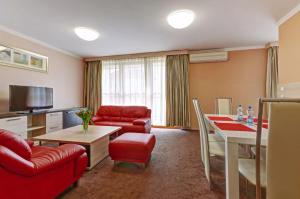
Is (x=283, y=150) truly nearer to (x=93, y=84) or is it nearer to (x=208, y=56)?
(x=208, y=56)

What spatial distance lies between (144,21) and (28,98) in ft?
10.0

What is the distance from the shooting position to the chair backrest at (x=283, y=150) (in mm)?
859

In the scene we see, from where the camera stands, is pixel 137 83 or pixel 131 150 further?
pixel 137 83

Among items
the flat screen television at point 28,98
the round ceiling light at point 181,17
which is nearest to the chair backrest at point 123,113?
the flat screen television at point 28,98

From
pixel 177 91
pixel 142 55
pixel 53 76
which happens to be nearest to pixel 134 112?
pixel 177 91

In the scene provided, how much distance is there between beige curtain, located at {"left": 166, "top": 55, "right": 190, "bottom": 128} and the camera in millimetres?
4887

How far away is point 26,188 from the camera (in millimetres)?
1244

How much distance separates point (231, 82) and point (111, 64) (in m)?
4.08

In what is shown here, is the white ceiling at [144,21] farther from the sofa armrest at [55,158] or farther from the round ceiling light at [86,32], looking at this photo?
the sofa armrest at [55,158]

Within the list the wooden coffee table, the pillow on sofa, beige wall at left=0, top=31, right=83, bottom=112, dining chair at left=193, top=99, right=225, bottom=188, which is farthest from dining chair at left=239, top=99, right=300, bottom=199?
beige wall at left=0, top=31, right=83, bottom=112

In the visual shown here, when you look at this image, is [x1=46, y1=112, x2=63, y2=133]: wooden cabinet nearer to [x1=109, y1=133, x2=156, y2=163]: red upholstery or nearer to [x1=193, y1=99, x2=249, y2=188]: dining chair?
[x1=109, y1=133, x2=156, y2=163]: red upholstery

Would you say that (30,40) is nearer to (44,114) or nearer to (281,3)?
(44,114)

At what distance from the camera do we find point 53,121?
12.6 feet

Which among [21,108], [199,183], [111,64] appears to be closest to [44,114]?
[21,108]
